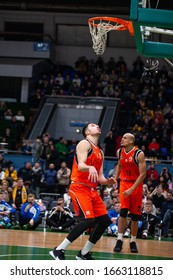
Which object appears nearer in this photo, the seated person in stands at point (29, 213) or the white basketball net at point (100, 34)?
the white basketball net at point (100, 34)

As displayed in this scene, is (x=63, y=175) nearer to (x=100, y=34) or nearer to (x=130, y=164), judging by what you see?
(x=100, y=34)

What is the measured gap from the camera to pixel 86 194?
11.6 metres

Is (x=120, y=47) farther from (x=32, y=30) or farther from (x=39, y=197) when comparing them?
(x=39, y=197)

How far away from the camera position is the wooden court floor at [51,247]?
1257 cm

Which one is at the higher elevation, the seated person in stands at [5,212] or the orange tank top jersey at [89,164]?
the orange tank top jersey at [89,164]

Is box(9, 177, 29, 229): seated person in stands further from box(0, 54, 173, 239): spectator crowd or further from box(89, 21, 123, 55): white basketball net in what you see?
box(89, 21, 123, 55): white basketball net

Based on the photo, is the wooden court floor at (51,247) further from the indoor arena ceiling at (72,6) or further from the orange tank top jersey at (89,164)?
the indoor arena ceiling at (72,6)

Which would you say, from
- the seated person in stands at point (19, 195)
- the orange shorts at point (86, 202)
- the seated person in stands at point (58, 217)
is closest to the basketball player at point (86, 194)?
the orange shorts at point (86, 202)

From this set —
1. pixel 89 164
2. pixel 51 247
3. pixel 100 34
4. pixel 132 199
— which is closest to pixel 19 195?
pixel 100 34

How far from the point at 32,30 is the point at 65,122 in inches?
336

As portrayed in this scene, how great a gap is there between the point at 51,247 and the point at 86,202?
3.06 meters

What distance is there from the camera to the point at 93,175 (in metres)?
11.1

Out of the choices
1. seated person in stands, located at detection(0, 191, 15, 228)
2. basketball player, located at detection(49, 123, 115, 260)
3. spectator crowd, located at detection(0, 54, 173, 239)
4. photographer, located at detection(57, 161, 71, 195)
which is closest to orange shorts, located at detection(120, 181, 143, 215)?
basketball player, located at detection(49, 123, 115, 260)
